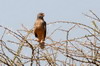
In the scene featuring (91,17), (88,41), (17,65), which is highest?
(91,17)

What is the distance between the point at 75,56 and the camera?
2.45 metres

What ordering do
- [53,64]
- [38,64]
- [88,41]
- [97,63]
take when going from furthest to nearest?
[38,64] → [53,64] → [88,41] → [97,63]

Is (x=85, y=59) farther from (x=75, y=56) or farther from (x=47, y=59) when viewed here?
(x=47, y=59)

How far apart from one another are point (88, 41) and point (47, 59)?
453mm

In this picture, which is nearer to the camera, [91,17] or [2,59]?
[91,17]

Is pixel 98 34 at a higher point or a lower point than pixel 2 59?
higher

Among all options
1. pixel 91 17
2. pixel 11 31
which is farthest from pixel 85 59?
pixel 11 31

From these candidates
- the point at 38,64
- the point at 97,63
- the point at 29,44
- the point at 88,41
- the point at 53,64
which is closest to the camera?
the point at 97,63

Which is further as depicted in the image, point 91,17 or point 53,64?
point 53,64

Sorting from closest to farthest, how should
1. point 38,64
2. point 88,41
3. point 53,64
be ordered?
point 88,41 → point 53,64 → point 38,64

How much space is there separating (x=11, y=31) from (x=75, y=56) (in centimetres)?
90

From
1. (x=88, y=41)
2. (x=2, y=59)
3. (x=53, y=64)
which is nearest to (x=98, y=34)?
(x=88, y=41)

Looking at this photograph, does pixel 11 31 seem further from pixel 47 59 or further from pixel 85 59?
pixel 85 59

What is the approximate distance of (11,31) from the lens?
10.2ft
